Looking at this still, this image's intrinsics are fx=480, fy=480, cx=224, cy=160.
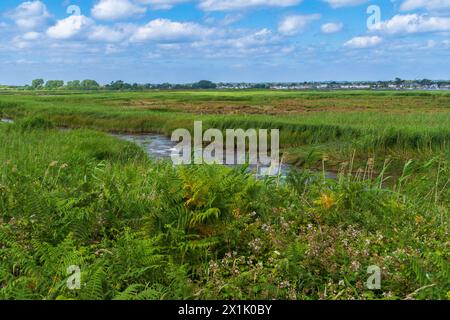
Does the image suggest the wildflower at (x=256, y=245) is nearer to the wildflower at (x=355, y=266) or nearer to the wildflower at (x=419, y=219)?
the wildflower at (x=355, y=266)

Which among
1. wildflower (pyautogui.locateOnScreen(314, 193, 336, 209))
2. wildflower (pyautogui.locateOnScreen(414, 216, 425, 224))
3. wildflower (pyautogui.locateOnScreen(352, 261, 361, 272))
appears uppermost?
wildflower (pyautogui.locateOnScreen(314, 193, 336, 209))

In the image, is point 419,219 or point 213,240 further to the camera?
point 419,219

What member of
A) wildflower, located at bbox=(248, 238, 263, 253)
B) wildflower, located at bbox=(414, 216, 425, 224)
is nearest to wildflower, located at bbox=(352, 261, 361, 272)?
wildflower, located at bbox=(248, 238, 263, 253)

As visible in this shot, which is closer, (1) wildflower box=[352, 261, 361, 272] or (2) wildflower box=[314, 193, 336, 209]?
(1) wildflower box=[352, 261, 361, 272]

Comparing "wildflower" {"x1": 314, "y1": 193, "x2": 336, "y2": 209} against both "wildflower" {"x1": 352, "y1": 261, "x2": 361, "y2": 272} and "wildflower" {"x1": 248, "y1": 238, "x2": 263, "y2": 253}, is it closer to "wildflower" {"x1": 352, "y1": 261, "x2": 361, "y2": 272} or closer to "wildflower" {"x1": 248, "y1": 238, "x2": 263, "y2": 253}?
"wildflower" {"x1": 248, "y1": 238, "x2": 263, "y2": 253}

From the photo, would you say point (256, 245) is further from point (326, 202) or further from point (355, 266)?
point (326, 202)

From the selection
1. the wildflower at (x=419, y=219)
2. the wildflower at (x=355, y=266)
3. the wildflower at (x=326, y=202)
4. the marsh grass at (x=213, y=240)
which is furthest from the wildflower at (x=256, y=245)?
the wildflower at (x=419, y=219)

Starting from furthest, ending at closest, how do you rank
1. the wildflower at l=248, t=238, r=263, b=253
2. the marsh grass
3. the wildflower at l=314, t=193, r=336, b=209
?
the wildflower at l=314, t=193, r=336, b=209 → the wildflower at l=248, t=238, r=263, b=253 → the marsh grass

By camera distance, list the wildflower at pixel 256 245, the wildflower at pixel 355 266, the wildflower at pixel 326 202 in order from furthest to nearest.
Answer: the wildflower at pixel 326 202 → the wildflower at pixel 256 245 → the wildflower at pixel 355 266

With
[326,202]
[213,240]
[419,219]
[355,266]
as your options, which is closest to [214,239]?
[213,240]

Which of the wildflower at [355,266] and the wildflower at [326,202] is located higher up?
the wildflower at [326,202]

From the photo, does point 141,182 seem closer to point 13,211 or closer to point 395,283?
point 13,211
